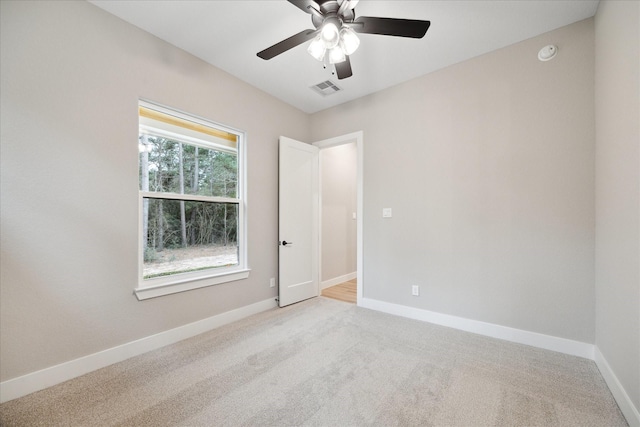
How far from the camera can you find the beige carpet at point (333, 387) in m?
1.56

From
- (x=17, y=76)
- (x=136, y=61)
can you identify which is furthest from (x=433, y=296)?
(x=17, y=76)

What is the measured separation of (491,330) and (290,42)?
314 centimetres

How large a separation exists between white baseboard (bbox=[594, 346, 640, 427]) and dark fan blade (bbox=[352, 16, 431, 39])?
8.08 ft

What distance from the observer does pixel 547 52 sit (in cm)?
236

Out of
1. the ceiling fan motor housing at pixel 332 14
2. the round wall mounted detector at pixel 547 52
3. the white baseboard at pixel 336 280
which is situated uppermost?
the round wall mounted detector at pixel 547 52

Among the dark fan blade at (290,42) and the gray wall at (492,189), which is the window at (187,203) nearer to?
the dark fan blade at (290,42)

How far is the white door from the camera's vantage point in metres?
3.59

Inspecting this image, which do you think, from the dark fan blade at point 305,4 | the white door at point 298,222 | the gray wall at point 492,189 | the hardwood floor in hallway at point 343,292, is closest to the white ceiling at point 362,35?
the gray wall at point 492,189

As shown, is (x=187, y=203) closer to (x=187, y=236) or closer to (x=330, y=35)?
(x=187, y=236)

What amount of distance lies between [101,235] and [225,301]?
137 centimetres

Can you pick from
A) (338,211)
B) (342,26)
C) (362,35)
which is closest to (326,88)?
(362,35)

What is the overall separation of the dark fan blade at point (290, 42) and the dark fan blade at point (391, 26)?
12.4 inches

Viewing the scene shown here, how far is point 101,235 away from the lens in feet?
6.97

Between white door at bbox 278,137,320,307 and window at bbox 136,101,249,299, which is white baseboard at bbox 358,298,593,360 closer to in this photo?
white door at bbox 278,137,320,307
